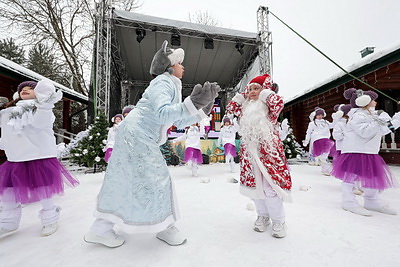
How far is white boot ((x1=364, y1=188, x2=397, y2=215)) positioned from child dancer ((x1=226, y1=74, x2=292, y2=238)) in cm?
154

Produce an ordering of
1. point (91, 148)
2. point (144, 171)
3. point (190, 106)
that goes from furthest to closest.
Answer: point (91, 148) → point (144, 171) → point (190, 106)

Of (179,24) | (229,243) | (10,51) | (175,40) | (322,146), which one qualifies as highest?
(10,51)

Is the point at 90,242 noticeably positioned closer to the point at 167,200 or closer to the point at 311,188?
the point at 167,200

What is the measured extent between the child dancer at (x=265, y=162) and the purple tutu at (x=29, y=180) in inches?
78.9

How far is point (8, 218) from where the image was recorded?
2070mm

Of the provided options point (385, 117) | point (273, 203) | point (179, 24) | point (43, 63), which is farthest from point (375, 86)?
point (43, 63)

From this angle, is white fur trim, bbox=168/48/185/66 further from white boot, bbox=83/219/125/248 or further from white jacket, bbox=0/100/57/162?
white boot, bbox=83/219/125/248

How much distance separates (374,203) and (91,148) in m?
6.33

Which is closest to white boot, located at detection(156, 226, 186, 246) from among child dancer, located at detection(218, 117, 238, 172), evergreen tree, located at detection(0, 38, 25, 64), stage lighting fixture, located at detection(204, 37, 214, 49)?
child dancer, located at detection(218, 117, 238, 172)

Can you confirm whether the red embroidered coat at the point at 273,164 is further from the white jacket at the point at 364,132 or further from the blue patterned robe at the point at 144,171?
the white jacket at the point at 364,132

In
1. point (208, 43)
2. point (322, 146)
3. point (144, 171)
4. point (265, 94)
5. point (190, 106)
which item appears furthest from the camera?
point (208, 43)

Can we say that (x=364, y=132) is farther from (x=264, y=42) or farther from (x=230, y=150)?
(x=264, y=42)

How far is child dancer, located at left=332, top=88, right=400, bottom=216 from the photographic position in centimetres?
254

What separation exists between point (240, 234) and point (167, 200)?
0.85 meters
